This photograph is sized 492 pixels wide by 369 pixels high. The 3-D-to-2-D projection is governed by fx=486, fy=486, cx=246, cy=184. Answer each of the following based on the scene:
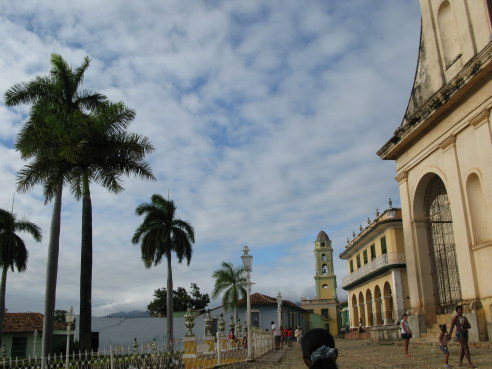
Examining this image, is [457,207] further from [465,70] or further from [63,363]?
[63,363]

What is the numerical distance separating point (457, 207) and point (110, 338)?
35.3 m

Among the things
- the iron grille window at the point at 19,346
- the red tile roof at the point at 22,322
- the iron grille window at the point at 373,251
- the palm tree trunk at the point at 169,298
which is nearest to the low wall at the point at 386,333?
the iron grille window at the point at 373,251

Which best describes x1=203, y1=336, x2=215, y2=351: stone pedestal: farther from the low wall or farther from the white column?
the white column

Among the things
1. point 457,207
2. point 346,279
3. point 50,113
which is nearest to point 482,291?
point 457,207

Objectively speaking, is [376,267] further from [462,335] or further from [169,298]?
[462,335]

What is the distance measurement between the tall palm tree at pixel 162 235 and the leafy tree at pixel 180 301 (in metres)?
32.9

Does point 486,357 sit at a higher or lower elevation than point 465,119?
lower

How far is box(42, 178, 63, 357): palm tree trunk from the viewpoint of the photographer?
581 inches

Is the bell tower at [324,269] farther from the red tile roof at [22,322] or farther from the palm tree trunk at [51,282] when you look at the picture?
the palm tree trunk at [51,282]

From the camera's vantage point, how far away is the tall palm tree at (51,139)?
15375mm

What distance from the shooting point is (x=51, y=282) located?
15.0 m

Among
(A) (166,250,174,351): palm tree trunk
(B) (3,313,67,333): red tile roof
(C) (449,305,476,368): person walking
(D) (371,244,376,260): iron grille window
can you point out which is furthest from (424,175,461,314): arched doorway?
(B) (3,313,67,333): red tile roof

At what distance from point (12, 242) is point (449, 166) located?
25175mm

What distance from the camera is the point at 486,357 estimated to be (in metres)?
10.8
